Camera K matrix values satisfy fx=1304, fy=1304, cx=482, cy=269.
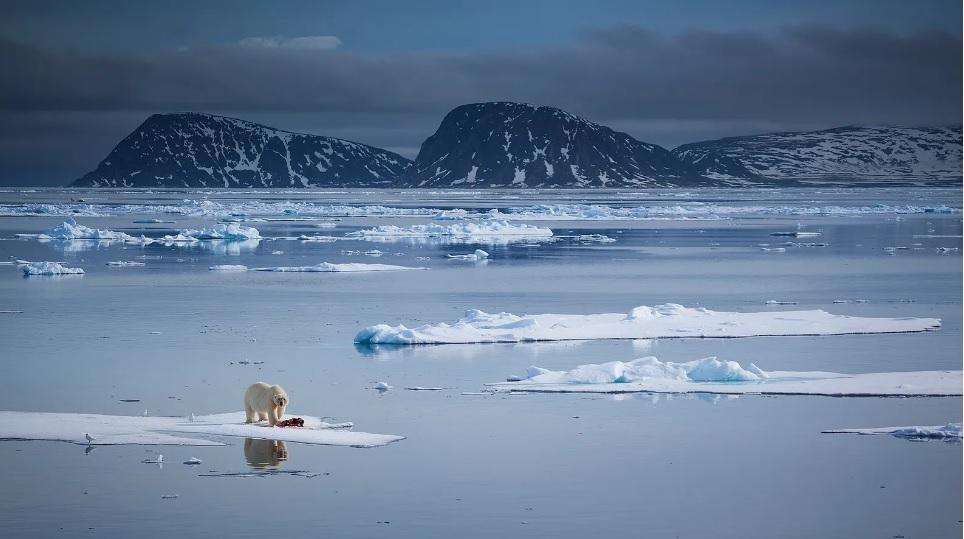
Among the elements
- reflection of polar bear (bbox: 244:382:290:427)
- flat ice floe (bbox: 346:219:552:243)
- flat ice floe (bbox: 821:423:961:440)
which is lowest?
flat ice floe (bbox: 346:219:552:243)

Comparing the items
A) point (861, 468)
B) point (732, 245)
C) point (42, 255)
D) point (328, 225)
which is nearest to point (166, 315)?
point (861, 468)

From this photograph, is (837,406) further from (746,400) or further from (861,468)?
(861,468)

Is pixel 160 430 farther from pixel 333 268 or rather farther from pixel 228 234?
pixel 228 234

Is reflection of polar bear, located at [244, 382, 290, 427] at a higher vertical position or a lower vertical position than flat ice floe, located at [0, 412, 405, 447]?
higher

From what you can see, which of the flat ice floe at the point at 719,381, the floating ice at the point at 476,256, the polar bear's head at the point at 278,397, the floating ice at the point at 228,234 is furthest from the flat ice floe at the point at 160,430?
the floating ice at the point at 228,234

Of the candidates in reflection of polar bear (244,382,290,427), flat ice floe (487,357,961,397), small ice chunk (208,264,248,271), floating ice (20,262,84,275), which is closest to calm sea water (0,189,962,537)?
flat ice floe (487,357,961,397)

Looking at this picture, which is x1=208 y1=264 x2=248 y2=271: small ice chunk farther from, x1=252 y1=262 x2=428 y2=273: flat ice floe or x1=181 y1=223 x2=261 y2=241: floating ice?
x1=181 y1=223 x2=261 y2=241: floating ice

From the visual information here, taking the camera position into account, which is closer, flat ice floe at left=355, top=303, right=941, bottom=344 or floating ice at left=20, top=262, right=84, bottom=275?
flat ice floe at left=355, top=303, right=941, bottom=344
